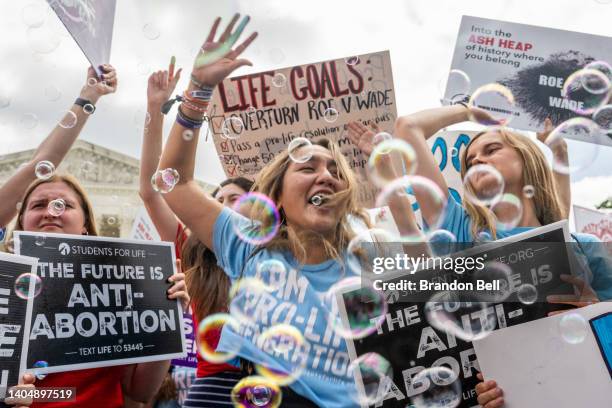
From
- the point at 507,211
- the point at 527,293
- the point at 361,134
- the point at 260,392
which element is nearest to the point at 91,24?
the point at 361,134

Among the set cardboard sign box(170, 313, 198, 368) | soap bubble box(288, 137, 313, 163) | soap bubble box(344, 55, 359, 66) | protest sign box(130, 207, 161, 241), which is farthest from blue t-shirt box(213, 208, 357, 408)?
protest sign box(130, 207, 161, 241)

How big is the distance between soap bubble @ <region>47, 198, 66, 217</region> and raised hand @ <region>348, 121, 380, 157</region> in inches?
74.0

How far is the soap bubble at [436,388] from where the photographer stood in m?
1.81

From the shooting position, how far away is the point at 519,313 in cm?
187

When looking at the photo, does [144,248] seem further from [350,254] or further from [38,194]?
[350,254]

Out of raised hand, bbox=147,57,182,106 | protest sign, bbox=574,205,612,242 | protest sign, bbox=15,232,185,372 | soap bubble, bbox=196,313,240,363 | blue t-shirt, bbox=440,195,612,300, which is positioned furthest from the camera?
protest sign, bbox=574,205,612,242

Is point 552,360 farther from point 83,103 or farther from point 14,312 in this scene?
point 83,103

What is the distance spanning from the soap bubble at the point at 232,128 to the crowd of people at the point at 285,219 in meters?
1.33

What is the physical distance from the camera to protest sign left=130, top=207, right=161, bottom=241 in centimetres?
511

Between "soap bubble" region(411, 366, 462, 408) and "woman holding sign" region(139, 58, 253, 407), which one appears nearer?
"soap bubble" region(411, 366, 462, 408)

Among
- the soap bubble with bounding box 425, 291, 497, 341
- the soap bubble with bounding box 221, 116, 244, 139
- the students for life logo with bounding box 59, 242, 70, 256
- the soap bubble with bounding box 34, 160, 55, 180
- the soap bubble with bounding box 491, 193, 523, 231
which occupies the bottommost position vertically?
the soap bubble with bounding box 425, 291, 497, 341

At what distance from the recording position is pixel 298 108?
399cm

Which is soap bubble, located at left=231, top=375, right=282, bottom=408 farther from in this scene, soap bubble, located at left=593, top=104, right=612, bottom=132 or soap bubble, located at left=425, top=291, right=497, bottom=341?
soap bubble, located at left=593, top=104, right=612, bottom=132

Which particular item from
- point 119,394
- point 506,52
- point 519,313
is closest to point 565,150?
point 506,52
